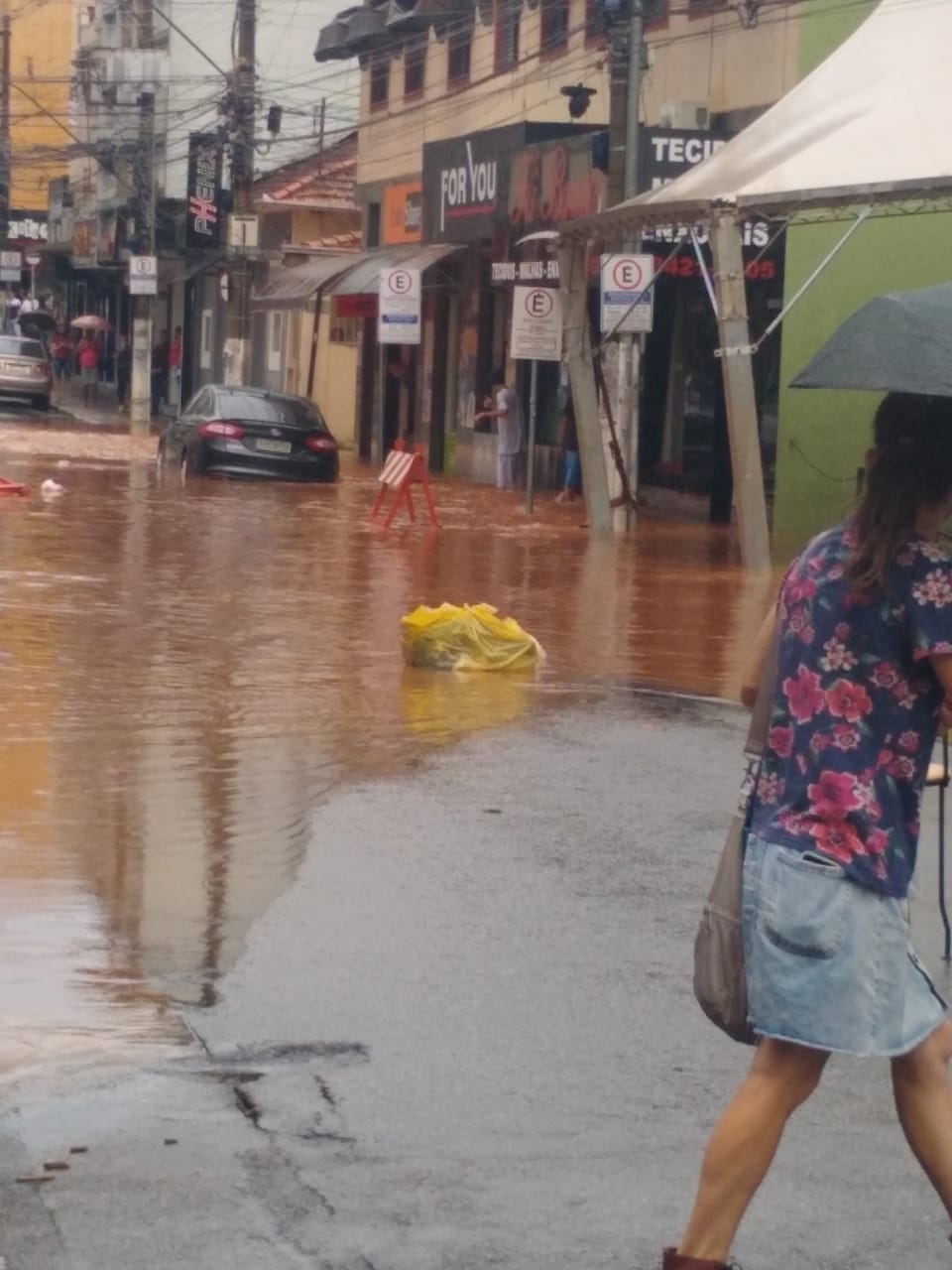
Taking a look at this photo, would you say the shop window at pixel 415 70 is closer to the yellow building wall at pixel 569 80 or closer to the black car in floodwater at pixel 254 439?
the yellow building wall at pixel 569 80

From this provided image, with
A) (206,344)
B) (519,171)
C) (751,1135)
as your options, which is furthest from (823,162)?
(206,344)

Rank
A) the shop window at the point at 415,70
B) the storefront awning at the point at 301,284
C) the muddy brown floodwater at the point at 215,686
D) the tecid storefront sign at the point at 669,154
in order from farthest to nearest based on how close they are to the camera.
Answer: the shop window at the point at 415,70
the storefront awning at the point at 301,284
the tecid storefront sign at the point at 669,154
the muddy brown floodwater at the point at 215,686

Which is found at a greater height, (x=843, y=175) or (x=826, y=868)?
(x=843, y=175)

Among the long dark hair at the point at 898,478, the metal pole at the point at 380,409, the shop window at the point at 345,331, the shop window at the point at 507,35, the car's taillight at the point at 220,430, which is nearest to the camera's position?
the long dark hair at the point at 898,478

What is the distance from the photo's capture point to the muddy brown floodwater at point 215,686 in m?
7.44

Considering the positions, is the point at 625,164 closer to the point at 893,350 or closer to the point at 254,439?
the point at 254,439

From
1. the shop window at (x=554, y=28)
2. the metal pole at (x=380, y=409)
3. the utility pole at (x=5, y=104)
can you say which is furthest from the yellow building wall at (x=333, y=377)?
the utility pole at (x=5, y=104)

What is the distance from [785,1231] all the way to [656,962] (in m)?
2.31

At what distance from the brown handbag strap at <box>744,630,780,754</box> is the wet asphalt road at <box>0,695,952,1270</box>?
1115 millimetres

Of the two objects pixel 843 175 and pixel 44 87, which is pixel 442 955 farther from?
pixel 44 87

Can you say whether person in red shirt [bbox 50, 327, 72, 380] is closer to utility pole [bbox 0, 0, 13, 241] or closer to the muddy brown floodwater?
utility pole [bbox 0, 0, 13, 241]

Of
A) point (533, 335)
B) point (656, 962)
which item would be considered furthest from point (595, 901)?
point (533, 335)

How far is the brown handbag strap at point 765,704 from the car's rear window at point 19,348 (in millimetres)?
49796

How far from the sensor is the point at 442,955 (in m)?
7.25
